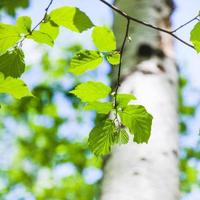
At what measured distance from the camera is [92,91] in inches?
25.8

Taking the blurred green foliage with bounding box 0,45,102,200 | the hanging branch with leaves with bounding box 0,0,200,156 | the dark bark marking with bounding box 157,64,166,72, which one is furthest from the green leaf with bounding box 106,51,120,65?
the blurred green foliage with bounding box 0,45,102,200

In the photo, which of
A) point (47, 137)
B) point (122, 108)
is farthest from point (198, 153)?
point (122, 108)

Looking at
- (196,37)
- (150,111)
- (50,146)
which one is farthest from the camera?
(50,146)

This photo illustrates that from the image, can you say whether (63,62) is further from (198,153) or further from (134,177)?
(134,177)

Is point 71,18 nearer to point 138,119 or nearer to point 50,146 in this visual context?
point 138,119

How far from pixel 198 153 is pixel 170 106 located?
3.45 meters

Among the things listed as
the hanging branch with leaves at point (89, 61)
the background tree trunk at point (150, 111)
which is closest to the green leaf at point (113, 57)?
the hanging branch with leaves at point (89, 61)

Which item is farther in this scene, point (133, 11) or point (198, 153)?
point (198, 153)

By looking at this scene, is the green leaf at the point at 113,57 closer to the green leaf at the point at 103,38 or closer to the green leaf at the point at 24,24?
the green leaf at the point at 103,38

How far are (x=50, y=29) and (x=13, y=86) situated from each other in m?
0.12

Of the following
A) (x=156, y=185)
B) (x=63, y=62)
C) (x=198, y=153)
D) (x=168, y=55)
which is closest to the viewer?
(x=156, y=185)

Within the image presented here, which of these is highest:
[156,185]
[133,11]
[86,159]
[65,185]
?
[133,11]

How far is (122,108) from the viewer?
2.18ft

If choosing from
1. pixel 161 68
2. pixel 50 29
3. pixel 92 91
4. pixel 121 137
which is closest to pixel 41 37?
pixel 50 29
